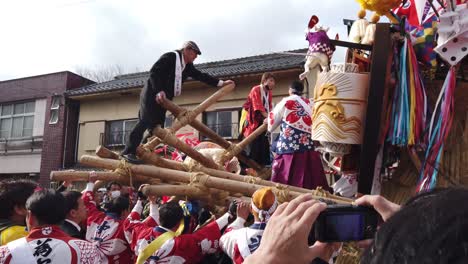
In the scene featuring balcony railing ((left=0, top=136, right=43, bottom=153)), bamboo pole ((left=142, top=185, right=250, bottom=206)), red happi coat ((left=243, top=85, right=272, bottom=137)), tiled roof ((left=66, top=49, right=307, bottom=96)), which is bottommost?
bamboo pole ((left=142, top=185, right=250, bottom=206))

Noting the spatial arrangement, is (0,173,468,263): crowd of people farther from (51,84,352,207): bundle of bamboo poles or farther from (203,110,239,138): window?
(203,110,239,138): window

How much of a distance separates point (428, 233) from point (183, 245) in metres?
2.70

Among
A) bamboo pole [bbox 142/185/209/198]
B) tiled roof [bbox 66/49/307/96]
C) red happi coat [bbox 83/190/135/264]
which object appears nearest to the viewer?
bamboo pole [bbox 142/185/209/198]

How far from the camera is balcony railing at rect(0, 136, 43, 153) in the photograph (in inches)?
677

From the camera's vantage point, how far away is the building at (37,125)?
16219mm

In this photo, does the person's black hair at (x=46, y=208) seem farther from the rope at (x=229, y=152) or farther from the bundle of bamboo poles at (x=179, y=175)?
the rope at (x=229, y=152)

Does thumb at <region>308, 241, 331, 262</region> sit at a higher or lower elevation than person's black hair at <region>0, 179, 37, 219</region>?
lower

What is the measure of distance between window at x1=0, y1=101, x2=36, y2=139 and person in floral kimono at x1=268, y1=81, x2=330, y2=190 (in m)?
15.5

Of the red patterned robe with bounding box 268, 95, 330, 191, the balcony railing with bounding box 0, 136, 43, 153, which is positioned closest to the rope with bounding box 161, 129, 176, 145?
the red patterned robe with bounding box 268, 95, 330, 191

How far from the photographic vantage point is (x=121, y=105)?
15.0 meters

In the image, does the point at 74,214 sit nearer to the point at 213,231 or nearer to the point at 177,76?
the point at 213,231

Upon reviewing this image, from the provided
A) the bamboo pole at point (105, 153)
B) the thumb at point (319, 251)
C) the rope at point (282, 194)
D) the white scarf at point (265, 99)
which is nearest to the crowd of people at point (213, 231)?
the thumb at point (319, 251)

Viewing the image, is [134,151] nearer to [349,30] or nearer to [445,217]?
[349,30]

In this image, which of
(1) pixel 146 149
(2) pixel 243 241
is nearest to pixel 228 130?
(1) pixel 146 149
